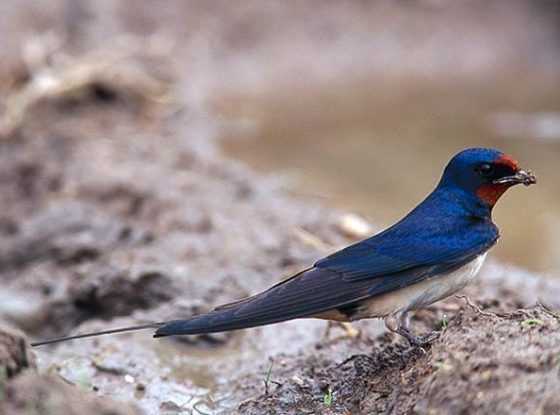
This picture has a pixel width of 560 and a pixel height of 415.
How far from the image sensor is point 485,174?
149 inches

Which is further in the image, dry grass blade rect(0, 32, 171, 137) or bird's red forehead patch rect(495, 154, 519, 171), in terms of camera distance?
dry grass blade rect(0, 32, 171, 137)

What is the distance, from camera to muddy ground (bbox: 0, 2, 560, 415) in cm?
297

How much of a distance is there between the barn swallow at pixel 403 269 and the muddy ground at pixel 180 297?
0.17 meters

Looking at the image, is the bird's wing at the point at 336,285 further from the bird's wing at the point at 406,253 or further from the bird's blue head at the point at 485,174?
the bird's blue head at the point at 485,174

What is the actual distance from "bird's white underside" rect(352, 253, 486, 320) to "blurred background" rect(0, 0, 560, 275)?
10.8 feet

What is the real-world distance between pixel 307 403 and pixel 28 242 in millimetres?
3050

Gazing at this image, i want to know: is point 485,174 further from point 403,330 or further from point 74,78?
point 74,78

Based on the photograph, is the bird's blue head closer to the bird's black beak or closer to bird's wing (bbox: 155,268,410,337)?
the bird's black beak

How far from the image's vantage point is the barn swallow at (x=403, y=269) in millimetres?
3473

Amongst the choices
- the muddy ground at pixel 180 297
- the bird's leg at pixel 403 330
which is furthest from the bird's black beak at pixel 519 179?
the bird's leg at pixel 403 330

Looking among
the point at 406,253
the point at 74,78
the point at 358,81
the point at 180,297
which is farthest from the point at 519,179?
the point at 358,81

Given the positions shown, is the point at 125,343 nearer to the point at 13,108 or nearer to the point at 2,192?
the point at 2,192

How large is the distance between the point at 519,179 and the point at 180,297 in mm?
2005

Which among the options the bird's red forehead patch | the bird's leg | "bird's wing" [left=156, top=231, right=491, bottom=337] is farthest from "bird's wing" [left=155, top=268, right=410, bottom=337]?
the bird's red forehead patch
